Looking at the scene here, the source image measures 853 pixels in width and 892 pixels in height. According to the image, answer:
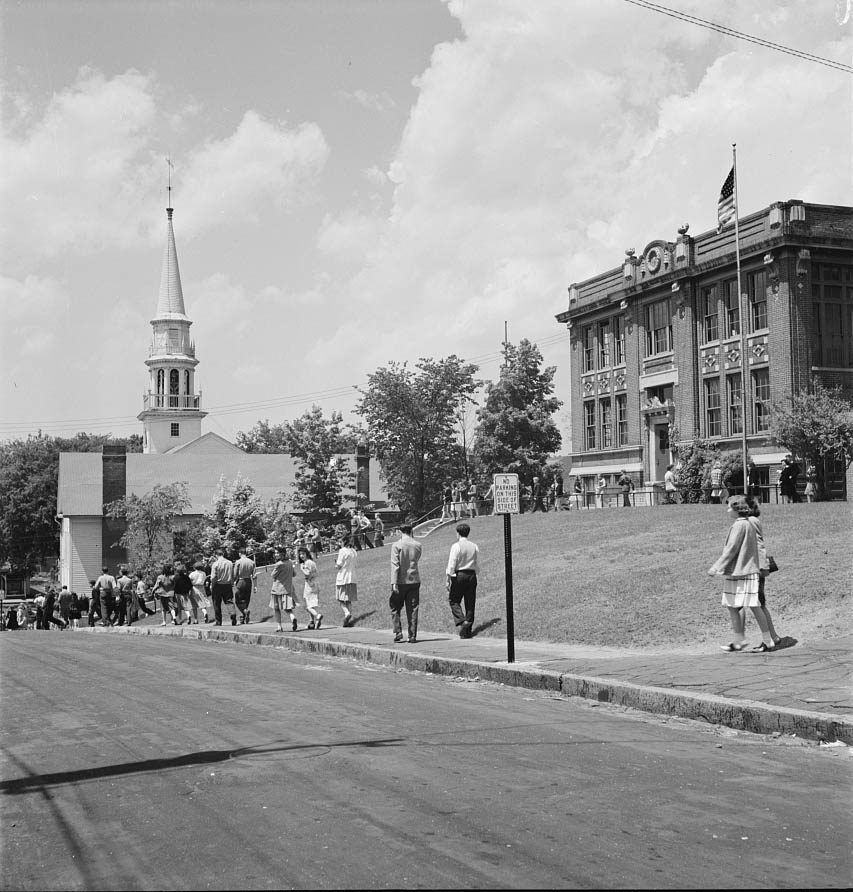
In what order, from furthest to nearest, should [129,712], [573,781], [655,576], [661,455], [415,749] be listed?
[661,455] → [655,576] → [129,712] → [415,749] → [573,781]

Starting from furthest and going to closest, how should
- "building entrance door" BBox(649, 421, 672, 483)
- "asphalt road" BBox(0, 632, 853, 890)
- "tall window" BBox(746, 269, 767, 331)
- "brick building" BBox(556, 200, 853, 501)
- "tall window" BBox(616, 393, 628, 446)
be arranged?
"tall window" BBox(616, 393, 628, 446), "building entrance door" BBox(649, 421, 672, 483), "tall window" BBox(746, 269, 767, 331), "brick building" BBox(556, 200, 853, 501), "asphalt road" BBox(0, 632, 853, 890)

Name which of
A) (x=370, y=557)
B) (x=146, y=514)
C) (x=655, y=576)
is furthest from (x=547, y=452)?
(x=655, y=576)

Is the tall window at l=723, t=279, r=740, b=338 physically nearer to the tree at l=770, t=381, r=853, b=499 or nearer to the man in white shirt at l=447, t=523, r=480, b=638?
the tree at l=770, t=381, r=853, b=499

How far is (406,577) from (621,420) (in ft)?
119

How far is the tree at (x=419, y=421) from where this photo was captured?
62344mm

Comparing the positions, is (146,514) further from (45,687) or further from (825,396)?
(45,687)

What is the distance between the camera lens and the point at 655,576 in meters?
18.4

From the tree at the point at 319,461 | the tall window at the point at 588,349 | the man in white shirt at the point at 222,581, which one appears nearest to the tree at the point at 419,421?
the tree at the point at 319,461

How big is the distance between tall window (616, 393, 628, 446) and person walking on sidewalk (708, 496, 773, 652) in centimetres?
3828

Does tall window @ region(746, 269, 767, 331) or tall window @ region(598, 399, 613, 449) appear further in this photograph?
tall window @ region(598, 399, 613, 449)

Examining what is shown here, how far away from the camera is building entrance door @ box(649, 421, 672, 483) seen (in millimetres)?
47594

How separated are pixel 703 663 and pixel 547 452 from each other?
48.7 metres

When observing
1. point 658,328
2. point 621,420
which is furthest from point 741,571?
point 621,420

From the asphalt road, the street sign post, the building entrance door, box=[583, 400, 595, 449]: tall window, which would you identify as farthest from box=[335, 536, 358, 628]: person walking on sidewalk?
box=[583, 400, 595, 449]: tall window
